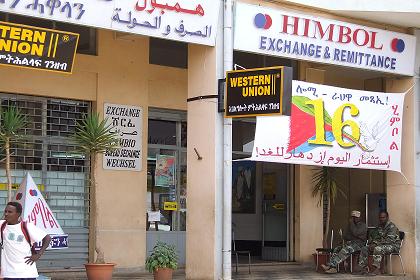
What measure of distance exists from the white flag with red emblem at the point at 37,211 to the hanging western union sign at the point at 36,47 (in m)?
1.87

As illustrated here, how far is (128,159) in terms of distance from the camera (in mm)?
15688

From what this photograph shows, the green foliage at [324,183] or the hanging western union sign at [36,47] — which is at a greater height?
the hanging western union sign at [36,47]

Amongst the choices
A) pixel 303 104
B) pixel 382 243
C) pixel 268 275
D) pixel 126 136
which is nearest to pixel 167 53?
pixel 126 136

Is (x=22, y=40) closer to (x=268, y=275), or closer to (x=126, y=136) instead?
(x=126, y=136)

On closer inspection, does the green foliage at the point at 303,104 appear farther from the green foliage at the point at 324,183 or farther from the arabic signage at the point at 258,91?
the green foliage at the point at 324,183

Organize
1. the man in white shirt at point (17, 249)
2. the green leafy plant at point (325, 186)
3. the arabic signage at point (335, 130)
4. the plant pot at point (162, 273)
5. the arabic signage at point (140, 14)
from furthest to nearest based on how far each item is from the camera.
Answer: the green leafy plant at point (325, 186) → the arabic signage at point (335, 130) → the plant pot at point (162, 273) → the arabic signage at point (140, 14) → the man in white shirt at point (17, 249)

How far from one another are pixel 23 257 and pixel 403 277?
31.3 feet

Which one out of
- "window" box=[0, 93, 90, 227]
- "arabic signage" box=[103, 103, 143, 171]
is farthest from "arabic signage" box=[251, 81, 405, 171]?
"window" box=[0, 93, 90, 227]

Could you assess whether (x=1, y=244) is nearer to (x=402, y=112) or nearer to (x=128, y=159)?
(x=128, y=159)

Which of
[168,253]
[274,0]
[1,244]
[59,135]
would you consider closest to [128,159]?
[59,135]

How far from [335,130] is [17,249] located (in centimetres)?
786

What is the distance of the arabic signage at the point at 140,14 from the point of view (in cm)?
1173

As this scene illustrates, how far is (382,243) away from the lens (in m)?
16.4

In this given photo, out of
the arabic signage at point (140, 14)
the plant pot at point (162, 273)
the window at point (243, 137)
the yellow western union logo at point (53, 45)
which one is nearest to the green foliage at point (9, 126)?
the yellow western union logo at point (53, 45)
